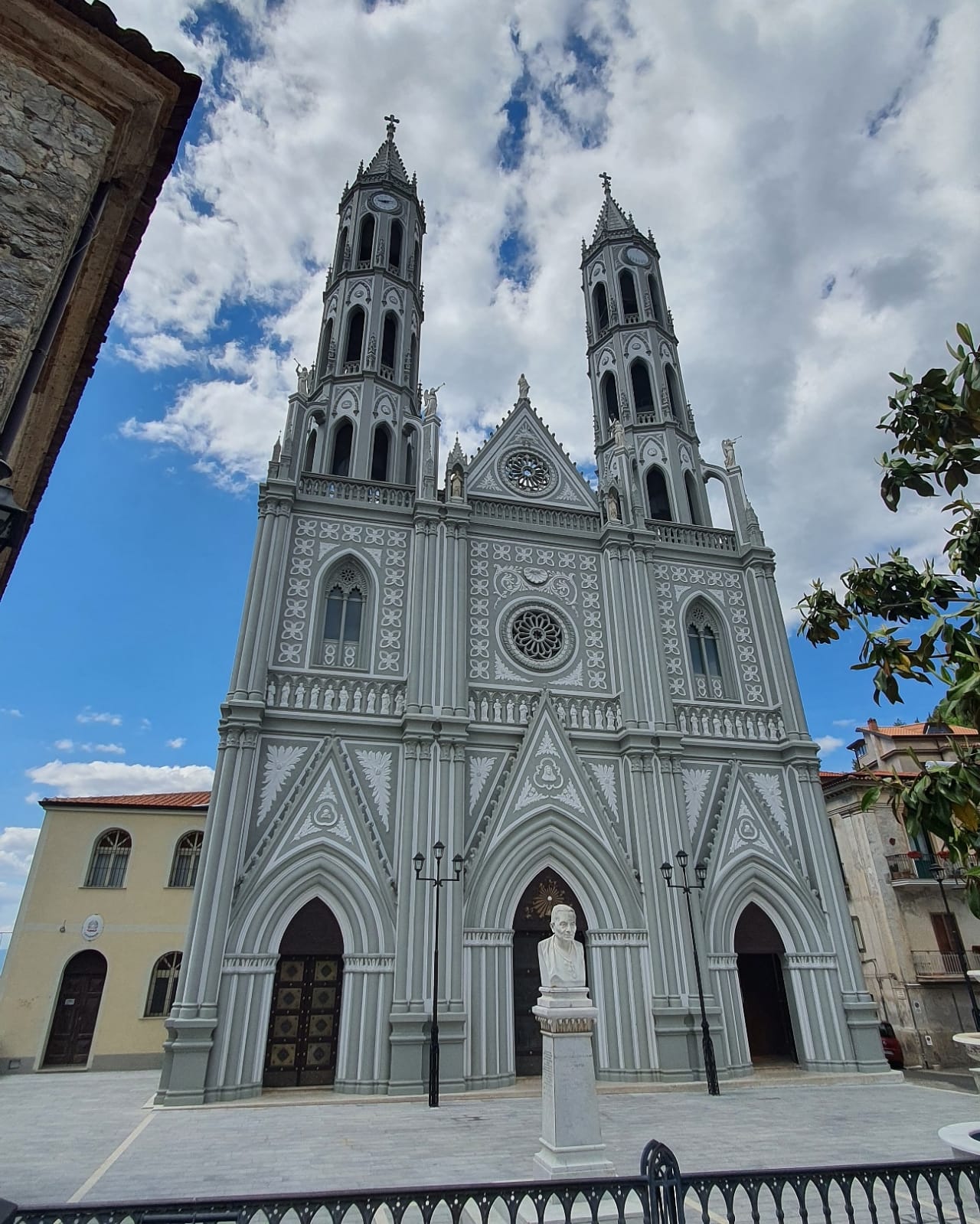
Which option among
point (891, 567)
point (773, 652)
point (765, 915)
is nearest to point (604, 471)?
point (773, 652)

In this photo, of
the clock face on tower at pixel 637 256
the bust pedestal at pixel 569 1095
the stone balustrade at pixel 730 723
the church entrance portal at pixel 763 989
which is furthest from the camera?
the clock face on tower at pixel 637 256

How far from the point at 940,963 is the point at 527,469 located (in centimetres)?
2008

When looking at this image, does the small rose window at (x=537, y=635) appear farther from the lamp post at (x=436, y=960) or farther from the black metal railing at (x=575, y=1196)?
the black metal railing at (x=575, y=1196)

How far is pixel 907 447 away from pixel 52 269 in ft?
24.7

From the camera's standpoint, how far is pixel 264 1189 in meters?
7.57

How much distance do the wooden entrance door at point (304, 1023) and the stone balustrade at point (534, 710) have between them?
6.60 metres

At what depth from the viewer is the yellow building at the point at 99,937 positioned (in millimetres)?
19547

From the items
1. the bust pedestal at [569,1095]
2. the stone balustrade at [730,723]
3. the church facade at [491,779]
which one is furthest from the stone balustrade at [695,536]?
the bust pedestal at [569,1095]

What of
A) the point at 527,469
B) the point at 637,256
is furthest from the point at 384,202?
the point at 527,469

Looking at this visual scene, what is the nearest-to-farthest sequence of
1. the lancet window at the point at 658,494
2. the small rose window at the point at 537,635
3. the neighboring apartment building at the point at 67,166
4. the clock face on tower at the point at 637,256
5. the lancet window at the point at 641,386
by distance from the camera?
the neighboring apartment building at the point at 67,166 < the small rose window at the point at 537,635 < the lancet window at the point at 658,494 < the lancet window at the point at 641,386 < the clock face on tower at the point at 637,256

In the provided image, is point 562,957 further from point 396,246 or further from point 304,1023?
point 396,246

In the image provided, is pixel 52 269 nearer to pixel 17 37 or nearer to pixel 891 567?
pixel 17 37

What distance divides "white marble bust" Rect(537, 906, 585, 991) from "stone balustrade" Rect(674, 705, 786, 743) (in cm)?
1121

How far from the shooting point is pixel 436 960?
14672 mm
